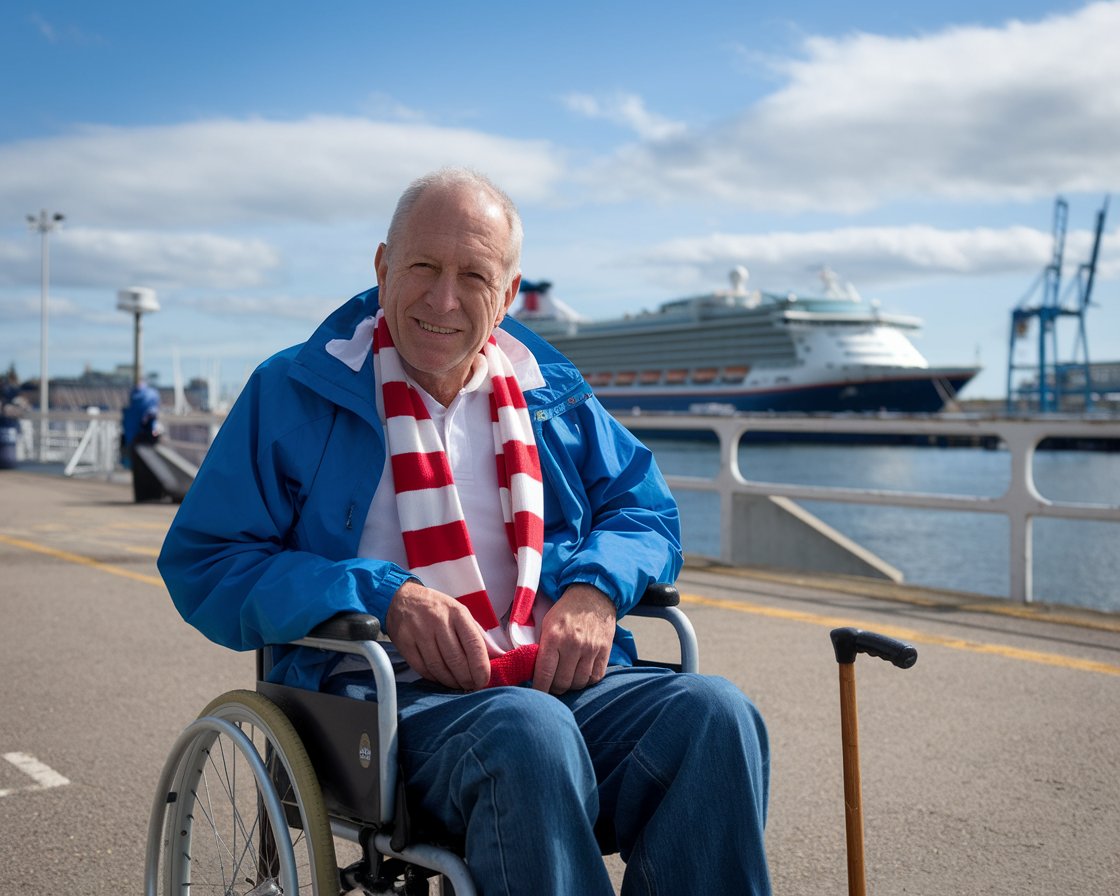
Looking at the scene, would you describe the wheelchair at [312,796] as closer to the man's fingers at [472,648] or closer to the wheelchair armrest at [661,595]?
the wheelchair armrest at [661,595]

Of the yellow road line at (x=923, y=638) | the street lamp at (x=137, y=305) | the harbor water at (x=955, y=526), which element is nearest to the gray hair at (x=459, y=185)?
the yellow road line at (x=923, y=638)

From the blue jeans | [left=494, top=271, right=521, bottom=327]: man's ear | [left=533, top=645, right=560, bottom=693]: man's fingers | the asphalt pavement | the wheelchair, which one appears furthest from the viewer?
the asphalt pavement

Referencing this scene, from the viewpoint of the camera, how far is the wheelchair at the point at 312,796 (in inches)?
71.9

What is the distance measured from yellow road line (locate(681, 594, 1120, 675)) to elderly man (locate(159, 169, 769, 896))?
2693 mm

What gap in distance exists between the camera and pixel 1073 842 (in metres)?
3.08

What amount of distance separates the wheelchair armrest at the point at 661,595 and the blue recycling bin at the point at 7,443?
66.2 ft

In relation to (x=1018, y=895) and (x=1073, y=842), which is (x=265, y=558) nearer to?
(x=1018, y=895)

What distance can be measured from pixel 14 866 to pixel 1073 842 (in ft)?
8.31

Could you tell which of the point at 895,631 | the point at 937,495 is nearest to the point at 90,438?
the point at 937,495

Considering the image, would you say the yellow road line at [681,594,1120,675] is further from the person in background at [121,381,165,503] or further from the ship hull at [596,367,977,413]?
the ship hull at [596,367,977,413]

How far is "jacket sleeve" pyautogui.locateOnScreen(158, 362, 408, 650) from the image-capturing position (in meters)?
1.98

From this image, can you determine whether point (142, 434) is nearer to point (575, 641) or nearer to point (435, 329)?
point (435, 329)

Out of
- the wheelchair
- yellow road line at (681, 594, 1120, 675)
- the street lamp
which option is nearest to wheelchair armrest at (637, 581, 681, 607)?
the wheelchair

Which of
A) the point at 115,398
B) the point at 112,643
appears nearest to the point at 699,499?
the point at 112,643
